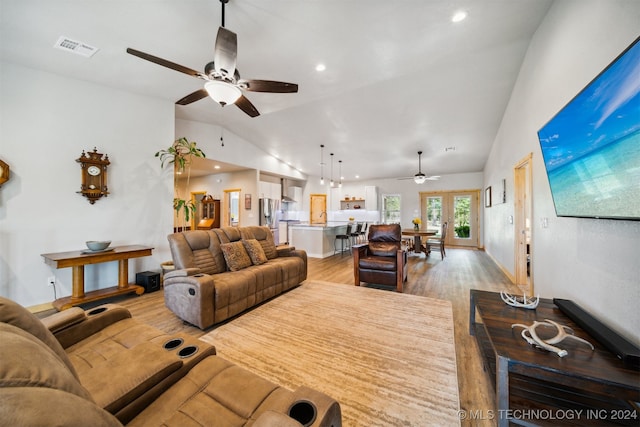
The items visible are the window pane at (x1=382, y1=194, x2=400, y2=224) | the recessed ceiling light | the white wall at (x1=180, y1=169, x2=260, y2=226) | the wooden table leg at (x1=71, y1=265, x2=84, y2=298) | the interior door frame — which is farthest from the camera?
the window pane at (x1=382, y1=194, x2=400, y2=224)

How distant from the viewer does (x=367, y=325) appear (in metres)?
2.62

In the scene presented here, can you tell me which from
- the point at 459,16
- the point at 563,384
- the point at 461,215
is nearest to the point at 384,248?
the point at 563,384

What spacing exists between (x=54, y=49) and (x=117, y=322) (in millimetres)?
3471

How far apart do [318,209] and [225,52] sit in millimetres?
8063

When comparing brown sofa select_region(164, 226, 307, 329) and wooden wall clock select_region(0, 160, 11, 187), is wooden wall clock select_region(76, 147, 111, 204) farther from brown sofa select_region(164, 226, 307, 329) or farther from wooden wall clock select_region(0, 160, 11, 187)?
brown sofa select_region(164, 226, 307, 329)

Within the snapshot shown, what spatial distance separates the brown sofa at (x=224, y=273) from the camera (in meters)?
2.51

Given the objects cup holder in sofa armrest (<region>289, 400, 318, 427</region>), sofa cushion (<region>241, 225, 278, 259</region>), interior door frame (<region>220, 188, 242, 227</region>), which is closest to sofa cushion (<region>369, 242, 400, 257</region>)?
sofa cushion (<region>241, 225, 278, 259</region>)

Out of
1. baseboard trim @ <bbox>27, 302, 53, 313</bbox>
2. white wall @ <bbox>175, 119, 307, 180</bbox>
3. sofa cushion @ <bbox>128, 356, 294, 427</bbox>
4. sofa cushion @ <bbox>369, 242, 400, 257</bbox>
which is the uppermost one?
white wall @ <bbox>175, 119, 307, 180</bbox>

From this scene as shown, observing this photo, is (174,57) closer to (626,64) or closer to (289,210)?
(626,64)

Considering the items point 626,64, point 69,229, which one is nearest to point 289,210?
point 69,229

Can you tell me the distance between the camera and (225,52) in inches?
81.2

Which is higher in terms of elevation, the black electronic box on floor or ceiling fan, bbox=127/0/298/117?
ceiling fan, bbox=127/0/298/117

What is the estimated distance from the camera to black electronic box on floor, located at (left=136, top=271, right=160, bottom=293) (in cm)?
374

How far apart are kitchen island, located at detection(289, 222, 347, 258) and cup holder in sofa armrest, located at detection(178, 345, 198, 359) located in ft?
17.0
